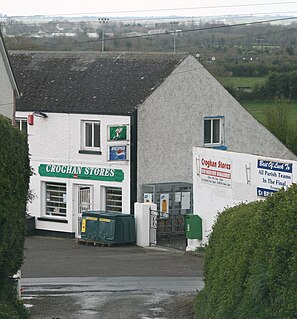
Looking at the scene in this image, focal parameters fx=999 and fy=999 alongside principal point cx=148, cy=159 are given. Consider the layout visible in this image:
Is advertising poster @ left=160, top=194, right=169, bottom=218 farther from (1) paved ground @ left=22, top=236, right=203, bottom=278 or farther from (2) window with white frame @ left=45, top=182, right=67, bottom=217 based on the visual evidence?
(2) window with white frame @ left=45, top=182, right=67, bottom=217

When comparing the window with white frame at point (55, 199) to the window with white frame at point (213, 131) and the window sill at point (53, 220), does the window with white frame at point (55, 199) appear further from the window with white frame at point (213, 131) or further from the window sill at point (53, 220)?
the window with white frame at point (213, 131)

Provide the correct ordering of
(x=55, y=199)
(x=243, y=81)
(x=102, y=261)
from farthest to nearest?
(x=243, y=81)
(x=55, y=199)
(x=102, y=261)

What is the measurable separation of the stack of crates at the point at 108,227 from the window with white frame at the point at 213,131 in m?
6.07

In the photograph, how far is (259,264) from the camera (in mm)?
13078

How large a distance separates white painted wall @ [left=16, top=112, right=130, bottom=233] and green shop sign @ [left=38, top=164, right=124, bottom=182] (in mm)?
133

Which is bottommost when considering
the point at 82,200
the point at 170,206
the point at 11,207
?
the point at 11,207

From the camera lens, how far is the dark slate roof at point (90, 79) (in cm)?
3966

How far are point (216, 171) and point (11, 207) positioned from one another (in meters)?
15.9

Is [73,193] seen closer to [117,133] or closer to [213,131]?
[117,133]

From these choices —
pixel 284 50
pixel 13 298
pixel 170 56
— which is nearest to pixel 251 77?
pixel 284 50

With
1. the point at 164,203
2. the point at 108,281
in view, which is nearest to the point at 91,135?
the point at 164,203

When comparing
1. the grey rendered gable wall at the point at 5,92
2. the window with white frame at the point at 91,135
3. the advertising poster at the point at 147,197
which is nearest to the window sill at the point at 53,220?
the window with white frame at the point at 91,135

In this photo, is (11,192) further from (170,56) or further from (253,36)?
(253,36)

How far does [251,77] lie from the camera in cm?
8269
